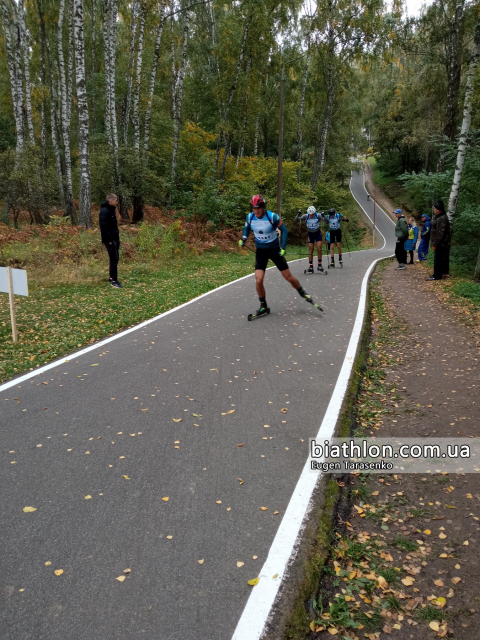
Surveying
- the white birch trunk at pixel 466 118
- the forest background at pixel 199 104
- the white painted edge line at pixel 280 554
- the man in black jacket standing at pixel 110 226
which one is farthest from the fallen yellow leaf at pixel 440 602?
the white birch trunk at pixel 466 118

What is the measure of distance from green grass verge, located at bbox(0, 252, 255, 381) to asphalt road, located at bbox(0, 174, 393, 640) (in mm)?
862

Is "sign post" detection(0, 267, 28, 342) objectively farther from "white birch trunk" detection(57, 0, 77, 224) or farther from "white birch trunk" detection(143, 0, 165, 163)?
"white birch trunk" detection(143, 0, 165, 163)

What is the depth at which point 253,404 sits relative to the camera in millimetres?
5090

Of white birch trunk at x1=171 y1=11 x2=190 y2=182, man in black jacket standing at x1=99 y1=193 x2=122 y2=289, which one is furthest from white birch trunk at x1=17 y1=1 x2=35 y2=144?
man in black jacket standing at x1=99 y1=193 x2=122 y2=289

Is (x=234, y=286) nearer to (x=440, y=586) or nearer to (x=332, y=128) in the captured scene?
(x=440, y=586)

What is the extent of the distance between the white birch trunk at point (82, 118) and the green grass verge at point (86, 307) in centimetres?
340

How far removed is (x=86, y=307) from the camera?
32.1 ft

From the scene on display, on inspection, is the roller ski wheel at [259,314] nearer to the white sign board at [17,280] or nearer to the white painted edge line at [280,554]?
the white sign board at [17,280]

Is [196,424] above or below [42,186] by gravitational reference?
below

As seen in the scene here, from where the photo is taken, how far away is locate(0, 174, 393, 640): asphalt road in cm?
250

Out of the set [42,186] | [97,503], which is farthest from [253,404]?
[42,186]

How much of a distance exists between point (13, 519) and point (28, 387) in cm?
263

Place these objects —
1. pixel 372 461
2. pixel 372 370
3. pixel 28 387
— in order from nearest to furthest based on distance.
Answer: pixel 372 461 → pixel 28 387 → pixel 372 370

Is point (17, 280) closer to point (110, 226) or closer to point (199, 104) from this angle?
point (110, 226)
